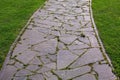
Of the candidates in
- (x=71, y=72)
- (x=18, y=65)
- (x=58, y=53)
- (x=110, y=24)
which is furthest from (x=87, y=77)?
(x=110, y=24)

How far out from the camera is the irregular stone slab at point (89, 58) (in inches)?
214

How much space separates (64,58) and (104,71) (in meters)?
1.02

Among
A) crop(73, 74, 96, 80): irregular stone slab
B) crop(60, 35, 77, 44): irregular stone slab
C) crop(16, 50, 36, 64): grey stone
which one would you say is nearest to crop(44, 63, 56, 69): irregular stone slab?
crop(16, 50, 36, 64): grey stone

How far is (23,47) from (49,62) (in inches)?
42.8

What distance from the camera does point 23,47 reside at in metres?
6.33

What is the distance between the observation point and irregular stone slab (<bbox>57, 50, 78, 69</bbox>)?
Result: 543cm

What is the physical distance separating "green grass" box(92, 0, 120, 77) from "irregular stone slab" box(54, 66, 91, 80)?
2.01ft

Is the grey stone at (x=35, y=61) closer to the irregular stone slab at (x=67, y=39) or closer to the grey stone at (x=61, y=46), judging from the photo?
the grey stone at (x=61, y=46)

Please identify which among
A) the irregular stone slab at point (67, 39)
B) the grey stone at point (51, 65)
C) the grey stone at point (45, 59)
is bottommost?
the irregular stone slab at point (67, 39)

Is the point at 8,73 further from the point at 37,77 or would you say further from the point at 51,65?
the point at 51,65

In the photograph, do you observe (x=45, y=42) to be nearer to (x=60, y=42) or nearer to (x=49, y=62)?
(x=60, y=42)

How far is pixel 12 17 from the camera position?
8508 mm

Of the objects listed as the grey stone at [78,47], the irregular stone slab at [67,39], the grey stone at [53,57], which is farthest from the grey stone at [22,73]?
the irregular stone slab at [67,39]

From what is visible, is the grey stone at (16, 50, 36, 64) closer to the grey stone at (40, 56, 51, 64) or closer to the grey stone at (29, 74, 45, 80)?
the grey stone at (40, 56, 51, 64)
